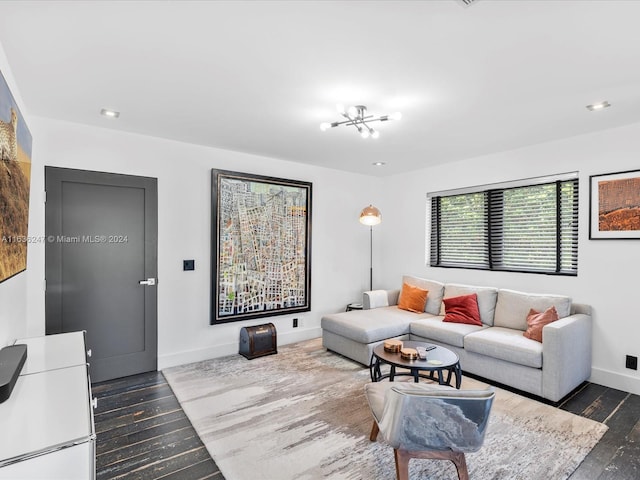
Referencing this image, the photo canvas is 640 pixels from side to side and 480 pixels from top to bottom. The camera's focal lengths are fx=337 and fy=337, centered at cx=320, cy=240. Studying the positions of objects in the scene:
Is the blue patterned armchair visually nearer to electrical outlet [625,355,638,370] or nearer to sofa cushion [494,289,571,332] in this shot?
sofa cushion [494,289,571,332]

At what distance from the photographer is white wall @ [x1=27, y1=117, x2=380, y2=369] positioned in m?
3.11

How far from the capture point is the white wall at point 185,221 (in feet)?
10.2

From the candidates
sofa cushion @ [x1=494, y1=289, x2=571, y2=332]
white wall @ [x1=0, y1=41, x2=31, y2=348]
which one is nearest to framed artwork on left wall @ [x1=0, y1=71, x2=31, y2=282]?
white wall @ [x1=0, y1=41, x2=31, y2=348]

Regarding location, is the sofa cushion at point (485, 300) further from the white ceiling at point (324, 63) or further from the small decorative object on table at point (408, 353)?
the white ceiling at point (324, 63)

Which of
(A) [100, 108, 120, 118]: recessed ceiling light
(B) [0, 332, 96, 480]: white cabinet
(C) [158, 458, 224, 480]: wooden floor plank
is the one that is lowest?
(C) [158, 458, 224, 480]: wooden floor plank

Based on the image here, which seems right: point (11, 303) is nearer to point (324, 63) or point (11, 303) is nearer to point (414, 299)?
point (324, 63)

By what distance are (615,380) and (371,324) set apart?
2378 millimetres

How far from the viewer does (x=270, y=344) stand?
416cm

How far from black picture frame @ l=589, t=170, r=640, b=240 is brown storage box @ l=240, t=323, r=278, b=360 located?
3.65 m

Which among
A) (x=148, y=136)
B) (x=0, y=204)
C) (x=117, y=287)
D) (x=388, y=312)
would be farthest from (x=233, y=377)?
(x=148, y=136)

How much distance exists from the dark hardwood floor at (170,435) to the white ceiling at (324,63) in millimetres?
2526

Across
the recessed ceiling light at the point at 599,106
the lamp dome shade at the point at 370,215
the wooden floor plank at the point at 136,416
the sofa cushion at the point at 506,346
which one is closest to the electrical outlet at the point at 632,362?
the sofa cushion at the point at 506,346

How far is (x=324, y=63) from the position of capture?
7.00 feet

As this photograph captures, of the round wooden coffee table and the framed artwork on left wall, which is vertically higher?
the framed artwork on left wall
